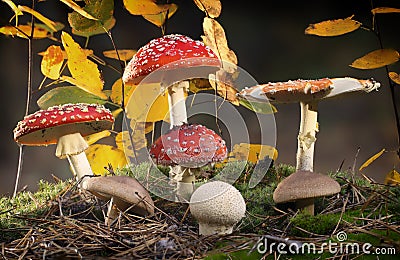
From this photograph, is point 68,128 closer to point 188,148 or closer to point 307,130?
point 188,148

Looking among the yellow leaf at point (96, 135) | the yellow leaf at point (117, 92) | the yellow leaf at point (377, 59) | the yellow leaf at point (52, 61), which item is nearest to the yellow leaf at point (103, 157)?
the yellow leaf at point (96, 135)

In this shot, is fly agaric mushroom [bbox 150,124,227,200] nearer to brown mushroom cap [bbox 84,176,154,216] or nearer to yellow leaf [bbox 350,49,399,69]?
brown mushroom cap [bbox 84,176,154,216]

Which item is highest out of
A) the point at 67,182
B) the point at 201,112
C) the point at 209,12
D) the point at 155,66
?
the point at 209,12

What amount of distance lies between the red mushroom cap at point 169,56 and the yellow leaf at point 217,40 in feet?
0.70

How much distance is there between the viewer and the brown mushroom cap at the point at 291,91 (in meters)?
1.48

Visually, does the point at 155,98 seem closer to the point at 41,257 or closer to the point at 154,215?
the point at 154,215

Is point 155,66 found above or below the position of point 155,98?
above

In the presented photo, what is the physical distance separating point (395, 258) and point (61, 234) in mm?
737

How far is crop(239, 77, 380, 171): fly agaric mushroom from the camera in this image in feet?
4.88

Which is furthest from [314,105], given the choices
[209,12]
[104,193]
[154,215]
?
[104,193]

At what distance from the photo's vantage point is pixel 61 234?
1.28 meters

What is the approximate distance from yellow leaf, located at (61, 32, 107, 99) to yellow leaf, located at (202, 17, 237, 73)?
1.31ft

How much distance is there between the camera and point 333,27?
1.62 metres
